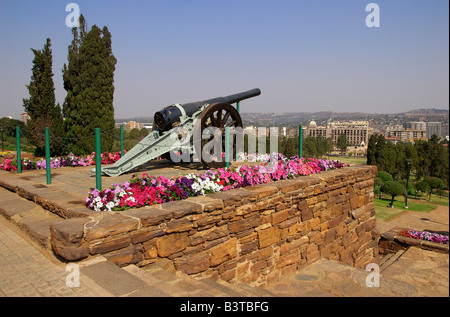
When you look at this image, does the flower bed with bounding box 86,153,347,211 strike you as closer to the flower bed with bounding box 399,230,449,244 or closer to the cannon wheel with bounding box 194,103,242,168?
the cannon wheel with bounding box 194,103,242,168

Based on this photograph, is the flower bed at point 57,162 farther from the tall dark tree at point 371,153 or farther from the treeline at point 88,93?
the tall dark tree at point 371,153

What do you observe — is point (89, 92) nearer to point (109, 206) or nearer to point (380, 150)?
point (109, 206)

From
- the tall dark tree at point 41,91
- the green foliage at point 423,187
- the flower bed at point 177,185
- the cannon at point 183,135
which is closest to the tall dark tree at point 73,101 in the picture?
the tall dark tree at point 41,91

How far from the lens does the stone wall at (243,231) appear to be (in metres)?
3.24

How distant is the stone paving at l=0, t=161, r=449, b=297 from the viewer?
2496mm

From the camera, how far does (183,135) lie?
280 inches

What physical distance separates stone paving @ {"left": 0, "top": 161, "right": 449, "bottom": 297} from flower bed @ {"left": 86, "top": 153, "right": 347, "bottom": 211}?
81 cm

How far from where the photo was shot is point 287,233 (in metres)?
5.19

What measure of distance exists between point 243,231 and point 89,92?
519 inches

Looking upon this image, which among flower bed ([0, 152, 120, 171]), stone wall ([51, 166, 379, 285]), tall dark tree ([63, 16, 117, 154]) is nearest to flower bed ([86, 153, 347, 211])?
stone wall ([51, 166, 379, 285])

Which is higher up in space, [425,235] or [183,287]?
[183,287]

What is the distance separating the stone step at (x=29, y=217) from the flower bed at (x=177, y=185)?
56 centimetres

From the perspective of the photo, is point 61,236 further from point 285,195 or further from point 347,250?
point 347,250

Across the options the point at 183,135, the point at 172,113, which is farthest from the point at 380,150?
the point at 172,113
